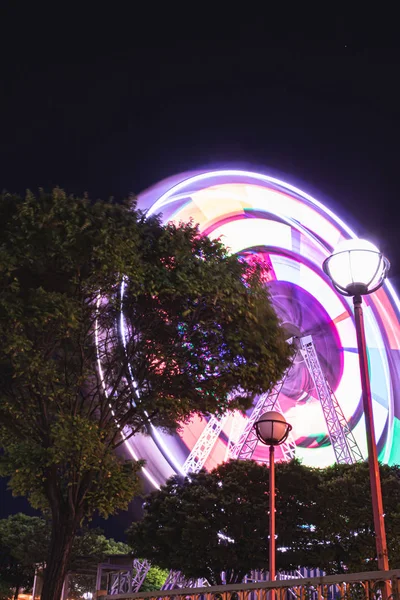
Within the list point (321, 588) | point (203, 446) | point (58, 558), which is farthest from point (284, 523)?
point (321, 588)

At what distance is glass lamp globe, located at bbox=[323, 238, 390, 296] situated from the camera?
17.4 ft

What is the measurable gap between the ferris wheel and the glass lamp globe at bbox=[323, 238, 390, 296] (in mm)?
18370

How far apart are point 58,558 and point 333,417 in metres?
16.0

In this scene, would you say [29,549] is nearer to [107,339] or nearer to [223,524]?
[223,524]

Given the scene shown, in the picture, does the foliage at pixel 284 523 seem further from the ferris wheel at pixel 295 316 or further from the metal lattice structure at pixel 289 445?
the ferris wheel at pixel 295 316

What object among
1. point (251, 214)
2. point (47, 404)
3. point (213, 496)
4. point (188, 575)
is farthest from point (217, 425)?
point (47, 404)

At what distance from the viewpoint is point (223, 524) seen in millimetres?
19844

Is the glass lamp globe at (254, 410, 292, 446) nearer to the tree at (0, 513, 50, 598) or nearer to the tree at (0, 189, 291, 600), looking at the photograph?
the tree at (0, 189, 291, 600)

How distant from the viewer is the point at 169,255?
33.3 ft

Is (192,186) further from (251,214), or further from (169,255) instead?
(169,255)

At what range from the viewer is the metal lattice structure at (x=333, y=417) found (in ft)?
76.4

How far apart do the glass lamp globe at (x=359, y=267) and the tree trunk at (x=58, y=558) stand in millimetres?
6595

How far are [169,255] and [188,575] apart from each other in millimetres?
13981

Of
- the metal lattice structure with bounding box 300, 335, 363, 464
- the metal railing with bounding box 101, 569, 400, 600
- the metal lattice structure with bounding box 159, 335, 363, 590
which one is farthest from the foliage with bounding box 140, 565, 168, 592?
the metal railing with bounding box 101, 569, 400, 600
